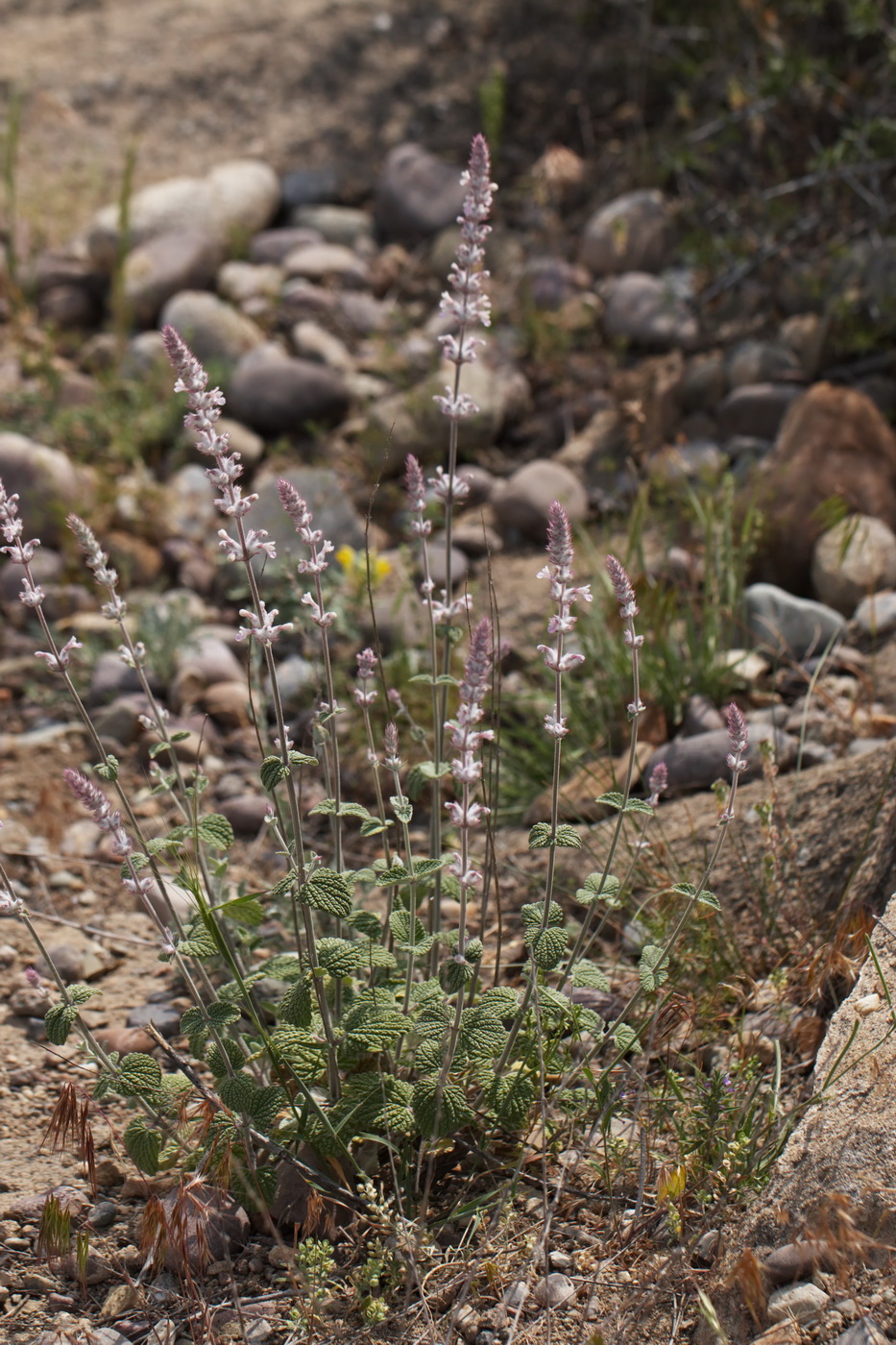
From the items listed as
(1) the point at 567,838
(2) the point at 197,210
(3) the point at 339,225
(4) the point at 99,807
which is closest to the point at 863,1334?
(1) the point at 567,838

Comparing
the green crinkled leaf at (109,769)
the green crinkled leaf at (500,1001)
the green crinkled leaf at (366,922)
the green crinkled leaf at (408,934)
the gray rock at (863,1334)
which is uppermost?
the green crinkled leaf at (109,769)

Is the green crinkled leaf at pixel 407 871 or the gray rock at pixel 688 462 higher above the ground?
the green crinkled leaf at pixel 407 871

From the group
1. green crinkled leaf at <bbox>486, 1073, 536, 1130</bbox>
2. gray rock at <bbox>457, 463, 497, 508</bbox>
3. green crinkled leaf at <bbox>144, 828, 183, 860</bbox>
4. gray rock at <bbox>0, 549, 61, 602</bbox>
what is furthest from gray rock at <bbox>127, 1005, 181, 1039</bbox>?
gray rock at <bbox>457, 463, 497, 508</bbox>

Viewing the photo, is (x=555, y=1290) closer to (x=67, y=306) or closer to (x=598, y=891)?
(x=598, y=891)

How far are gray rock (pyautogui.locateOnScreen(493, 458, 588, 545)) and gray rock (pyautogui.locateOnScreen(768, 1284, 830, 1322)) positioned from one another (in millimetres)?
3225

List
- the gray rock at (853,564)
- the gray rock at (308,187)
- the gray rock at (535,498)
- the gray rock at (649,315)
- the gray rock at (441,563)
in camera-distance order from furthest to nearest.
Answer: the gray rock at (308,187) → the gray rock at (649,315) → the gray rock at (535,498) → the gray rock at (441,563) → the gray rock at (853,564)

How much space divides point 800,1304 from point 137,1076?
1.15 metres

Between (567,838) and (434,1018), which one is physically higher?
(567,838)

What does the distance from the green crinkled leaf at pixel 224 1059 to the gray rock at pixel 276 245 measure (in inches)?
210

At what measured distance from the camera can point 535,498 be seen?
4.67 m

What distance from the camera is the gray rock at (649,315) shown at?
17.4 feet

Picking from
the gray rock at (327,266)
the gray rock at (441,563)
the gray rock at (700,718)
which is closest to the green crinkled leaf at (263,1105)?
the gray rock at (700,718)

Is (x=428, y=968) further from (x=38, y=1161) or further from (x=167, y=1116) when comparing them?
(x=38, y=1161)

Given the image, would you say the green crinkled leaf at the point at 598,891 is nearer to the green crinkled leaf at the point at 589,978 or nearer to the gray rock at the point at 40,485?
the green crinkled leaf at the point at 589,978
